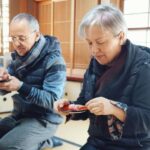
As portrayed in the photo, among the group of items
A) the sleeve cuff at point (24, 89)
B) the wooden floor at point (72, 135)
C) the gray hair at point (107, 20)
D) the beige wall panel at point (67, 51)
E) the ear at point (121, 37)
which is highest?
the gray hair at point (107, 20)

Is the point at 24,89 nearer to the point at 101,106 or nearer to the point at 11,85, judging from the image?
the point at 11,85

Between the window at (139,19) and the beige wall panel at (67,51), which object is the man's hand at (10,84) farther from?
the beige wall panel at (67,51)

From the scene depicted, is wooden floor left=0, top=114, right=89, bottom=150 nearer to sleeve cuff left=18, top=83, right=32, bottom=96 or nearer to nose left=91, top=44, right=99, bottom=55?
sleeve cuff left=18, top=83, right=32, bottom=96

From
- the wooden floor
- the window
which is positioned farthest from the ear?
the window

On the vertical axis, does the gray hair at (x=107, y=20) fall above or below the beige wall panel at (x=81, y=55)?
above

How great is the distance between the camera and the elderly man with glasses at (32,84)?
202cm

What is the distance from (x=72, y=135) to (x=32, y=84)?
3.35 feet

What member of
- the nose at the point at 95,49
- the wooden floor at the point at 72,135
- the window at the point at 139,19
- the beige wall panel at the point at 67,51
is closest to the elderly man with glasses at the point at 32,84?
the wooden floor at the point at 72,135

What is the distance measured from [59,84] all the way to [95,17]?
92cm

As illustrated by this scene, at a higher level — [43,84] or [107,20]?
[107,20]

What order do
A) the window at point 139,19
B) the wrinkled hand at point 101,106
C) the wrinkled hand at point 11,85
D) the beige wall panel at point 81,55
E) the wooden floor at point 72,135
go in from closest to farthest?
the wrinkled hand at point 101,106
the wrinkled hand at point 11,85
the wooden floor at point 72,135
the window at point 139,19
the beige wall panel at point 81,55

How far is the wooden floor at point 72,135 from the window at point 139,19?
1.37m

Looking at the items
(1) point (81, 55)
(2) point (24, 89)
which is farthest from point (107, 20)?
(1) point (81, 55)

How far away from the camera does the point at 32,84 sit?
2186mm
